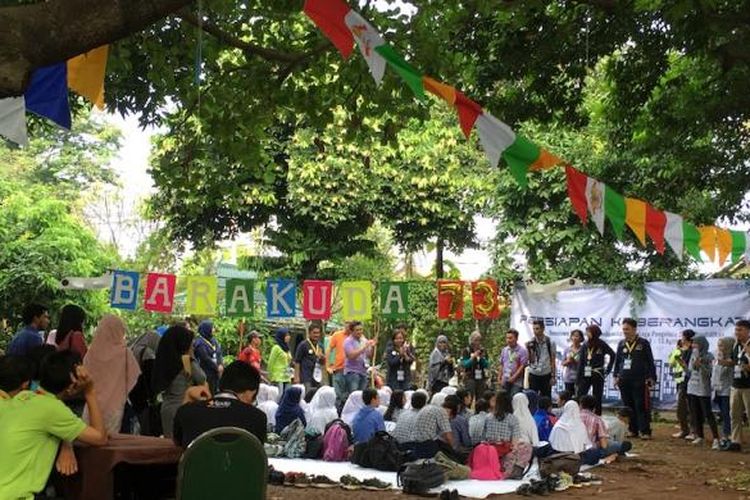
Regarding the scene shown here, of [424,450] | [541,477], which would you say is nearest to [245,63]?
[424,450]

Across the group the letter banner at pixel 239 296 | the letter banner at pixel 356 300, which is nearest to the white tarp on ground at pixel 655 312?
Result: the letter banner at pixel 356 300

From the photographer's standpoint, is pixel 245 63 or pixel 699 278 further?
pixel 699 278

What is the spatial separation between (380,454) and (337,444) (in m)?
0.80

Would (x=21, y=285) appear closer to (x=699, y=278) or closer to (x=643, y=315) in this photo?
(x=643, y=315)

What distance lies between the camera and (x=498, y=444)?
899cm

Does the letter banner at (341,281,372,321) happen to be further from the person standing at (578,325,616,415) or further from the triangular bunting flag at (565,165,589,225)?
the triangular bunting flag at (565,165,589,225)

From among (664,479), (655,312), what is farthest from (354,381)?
(655,312)

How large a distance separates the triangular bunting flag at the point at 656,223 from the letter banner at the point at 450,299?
215 inches

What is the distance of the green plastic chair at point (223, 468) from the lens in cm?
380

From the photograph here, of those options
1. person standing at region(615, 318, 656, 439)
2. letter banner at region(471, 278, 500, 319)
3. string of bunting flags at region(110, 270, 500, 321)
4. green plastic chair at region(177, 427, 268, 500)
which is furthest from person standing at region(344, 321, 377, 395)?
green plastic chair at region(177, 427, 268, 500)

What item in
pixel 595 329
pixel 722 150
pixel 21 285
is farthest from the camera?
pixel 21 285

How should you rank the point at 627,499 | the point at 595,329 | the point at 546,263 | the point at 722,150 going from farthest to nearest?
the point at 546,263, the point at 595,329, the point at 722,150, the point at 627,499

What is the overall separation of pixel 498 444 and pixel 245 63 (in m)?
4.57

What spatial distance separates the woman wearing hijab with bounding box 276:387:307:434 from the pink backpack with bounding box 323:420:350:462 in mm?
732
